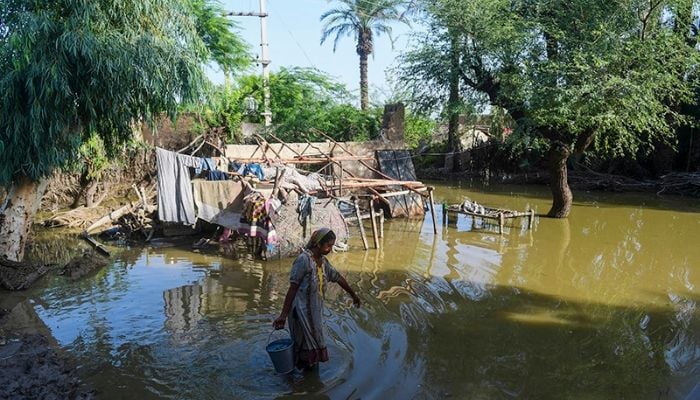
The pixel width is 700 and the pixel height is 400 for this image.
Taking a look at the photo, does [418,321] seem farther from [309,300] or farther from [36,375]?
[36,375]

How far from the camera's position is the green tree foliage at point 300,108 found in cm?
1844

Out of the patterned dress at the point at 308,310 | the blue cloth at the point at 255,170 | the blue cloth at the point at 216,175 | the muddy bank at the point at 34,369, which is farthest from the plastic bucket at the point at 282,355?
the blue cloth at the point at 216,175

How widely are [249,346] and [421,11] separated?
11.3m

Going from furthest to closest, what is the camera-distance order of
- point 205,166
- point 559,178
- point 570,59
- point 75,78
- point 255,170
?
point 559,178 < point 570,59 < point 205,166 < point 255,170 < point 75,78

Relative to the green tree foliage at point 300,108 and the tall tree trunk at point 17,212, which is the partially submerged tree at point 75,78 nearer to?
the tall tree trunk at point 17,212

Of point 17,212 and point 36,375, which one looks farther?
point 17,212

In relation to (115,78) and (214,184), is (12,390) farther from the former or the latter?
(214,184)

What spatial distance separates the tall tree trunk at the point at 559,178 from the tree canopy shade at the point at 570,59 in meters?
0.03

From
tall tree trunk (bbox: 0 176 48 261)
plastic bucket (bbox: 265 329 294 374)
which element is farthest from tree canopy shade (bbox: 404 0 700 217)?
tall tree trunk (bbox: 0 176 48 261)

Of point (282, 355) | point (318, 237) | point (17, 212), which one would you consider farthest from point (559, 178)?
point (17, 212)

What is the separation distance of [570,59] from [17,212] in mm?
11031

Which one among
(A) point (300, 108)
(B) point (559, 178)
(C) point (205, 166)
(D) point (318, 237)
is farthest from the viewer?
(A) point (300, 108)


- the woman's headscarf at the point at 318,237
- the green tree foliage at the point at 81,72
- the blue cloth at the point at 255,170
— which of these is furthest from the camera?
the blue cloth at the point at 255,170

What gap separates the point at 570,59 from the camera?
11.7m
